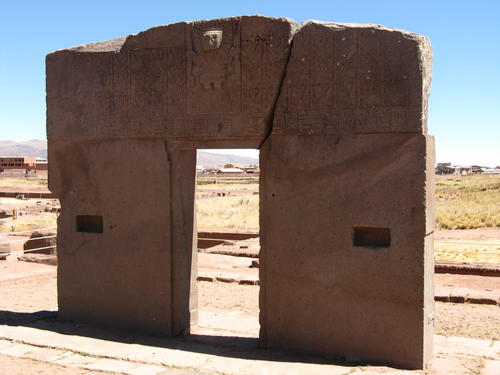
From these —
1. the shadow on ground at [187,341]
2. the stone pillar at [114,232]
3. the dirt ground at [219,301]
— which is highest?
the stone pillar at [114,232]

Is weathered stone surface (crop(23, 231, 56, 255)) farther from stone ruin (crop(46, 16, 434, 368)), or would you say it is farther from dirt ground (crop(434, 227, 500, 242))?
dirt ground (crop(434, 227, 500, 242))

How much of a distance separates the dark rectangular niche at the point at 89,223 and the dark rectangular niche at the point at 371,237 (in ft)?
10.0

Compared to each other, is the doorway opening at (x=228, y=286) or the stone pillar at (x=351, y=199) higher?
the stone pillar at (x=351, y=199)

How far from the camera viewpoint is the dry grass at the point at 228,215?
20.5 m

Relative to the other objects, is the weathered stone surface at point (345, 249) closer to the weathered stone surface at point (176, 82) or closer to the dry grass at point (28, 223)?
the weathered stone surface at point (176, 82)

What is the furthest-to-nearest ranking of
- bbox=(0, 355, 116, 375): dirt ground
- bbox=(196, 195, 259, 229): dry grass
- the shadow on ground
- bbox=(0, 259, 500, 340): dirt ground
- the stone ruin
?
bbox=(196, 195, 259, 229): dry grass < bbox=(0, 259, 500, 340): dirt ground < the shadow on ground < the stone ruin < bbox=(0, 355, 116, 375): dirt ground

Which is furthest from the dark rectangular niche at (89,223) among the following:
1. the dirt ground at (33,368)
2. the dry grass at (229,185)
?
the dry grass at (229,185)

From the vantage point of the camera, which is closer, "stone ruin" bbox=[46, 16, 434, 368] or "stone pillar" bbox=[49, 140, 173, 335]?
"stone ruin" bbox=[46, 16, 434, 368]

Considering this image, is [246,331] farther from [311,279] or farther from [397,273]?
[397,273]

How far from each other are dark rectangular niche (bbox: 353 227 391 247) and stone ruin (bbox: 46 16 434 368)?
1 cm

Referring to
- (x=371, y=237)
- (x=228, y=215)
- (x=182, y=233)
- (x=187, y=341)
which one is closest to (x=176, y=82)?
(x=182, y=233)

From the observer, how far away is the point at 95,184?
20.4 feet

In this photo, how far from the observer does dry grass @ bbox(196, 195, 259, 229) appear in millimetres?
20452

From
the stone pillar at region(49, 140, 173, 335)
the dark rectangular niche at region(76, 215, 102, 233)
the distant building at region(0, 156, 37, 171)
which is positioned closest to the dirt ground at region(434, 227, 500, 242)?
the stone pillar at region(49, 140, 173, 335)
